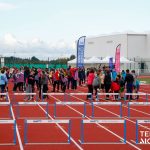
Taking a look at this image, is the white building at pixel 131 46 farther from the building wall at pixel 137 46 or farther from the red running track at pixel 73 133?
the red running track at pixel 73 133

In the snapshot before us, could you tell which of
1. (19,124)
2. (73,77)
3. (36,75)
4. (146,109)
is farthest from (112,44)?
(19,124)

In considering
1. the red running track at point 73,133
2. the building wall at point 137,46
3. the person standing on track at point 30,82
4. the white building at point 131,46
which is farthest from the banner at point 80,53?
the building wall at point 137,46

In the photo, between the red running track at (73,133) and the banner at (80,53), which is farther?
the banner at (80,53)

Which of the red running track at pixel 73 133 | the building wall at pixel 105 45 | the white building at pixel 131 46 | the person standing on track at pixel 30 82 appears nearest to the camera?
the red running track at pixel 73 133

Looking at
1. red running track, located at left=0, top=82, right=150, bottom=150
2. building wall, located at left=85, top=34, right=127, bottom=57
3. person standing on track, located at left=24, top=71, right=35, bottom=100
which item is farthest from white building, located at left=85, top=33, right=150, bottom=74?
red running track, located at left=0, top=82, right=150, bottom=150

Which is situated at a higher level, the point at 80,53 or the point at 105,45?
the point at 105,45

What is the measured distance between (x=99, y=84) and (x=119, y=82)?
115 cm

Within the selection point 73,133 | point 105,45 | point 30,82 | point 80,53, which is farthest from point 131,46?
point 73,133

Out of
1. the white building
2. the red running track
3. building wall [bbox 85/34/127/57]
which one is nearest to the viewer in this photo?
the red running track

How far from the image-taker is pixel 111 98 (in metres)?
27.9

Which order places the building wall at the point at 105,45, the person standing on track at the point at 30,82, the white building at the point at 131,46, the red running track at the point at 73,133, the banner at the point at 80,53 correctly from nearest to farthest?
the red running track at the point at 73,133, the person standing on track at the point at 30,82, the banner at the point at 80,53, the white building at the point at 131,46, the building wall at the point at 105,45

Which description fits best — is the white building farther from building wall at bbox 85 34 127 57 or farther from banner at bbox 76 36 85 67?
banner at bbox 76 36 85 67

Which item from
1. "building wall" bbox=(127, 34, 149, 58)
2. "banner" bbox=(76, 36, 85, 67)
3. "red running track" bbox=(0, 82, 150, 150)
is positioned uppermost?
"building wall" bbox=(127, 34, 149, 58)

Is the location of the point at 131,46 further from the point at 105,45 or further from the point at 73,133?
the point at 73,133
